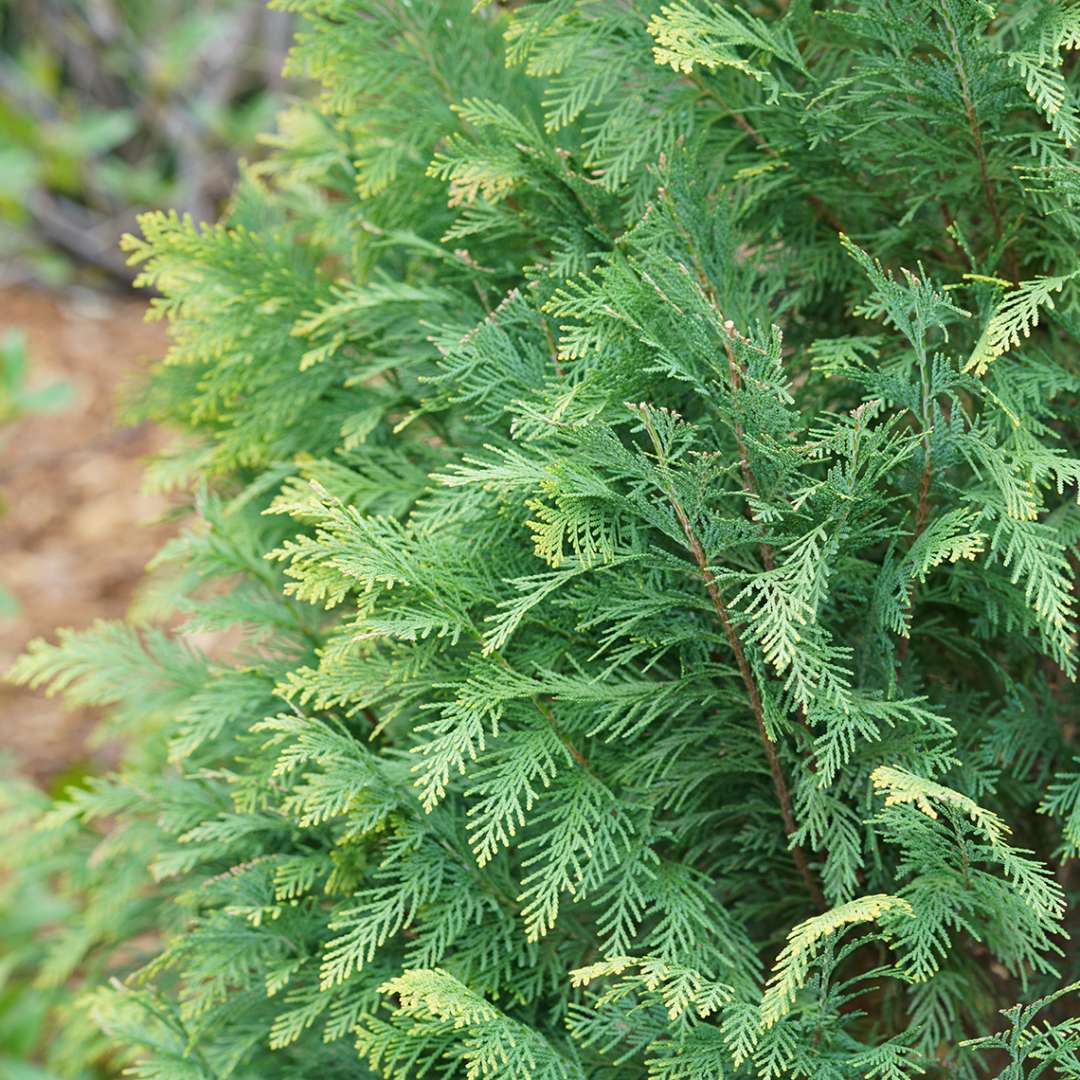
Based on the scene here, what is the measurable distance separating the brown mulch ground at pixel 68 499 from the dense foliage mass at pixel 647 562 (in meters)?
2.52

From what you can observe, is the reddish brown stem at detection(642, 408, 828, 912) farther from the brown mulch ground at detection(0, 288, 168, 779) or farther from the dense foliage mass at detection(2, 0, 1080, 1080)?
the brown mulch ground at detection(0, 288, 168, 779)

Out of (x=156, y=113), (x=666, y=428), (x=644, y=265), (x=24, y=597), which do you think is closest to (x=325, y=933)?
(x=666, y=428)

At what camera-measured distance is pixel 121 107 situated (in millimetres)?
6211

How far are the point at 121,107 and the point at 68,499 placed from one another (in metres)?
2.06

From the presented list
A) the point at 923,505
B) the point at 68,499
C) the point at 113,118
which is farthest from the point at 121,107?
the point at 923,505

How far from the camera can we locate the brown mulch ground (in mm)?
4742

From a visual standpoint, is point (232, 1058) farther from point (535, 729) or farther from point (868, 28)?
point (868, 28)

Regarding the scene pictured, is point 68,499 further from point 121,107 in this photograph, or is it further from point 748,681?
point 748,681

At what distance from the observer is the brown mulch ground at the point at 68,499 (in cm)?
474

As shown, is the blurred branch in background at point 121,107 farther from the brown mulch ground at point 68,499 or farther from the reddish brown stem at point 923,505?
the reddish brown stem at point 923,505

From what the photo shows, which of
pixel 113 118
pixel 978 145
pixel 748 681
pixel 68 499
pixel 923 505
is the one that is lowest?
pixel 68 499

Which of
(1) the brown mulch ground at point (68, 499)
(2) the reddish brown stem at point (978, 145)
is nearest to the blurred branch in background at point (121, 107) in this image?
(1) the brown mulch ground at point (68, 499)

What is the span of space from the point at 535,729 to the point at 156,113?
5241mm

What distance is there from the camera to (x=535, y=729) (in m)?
1.82
